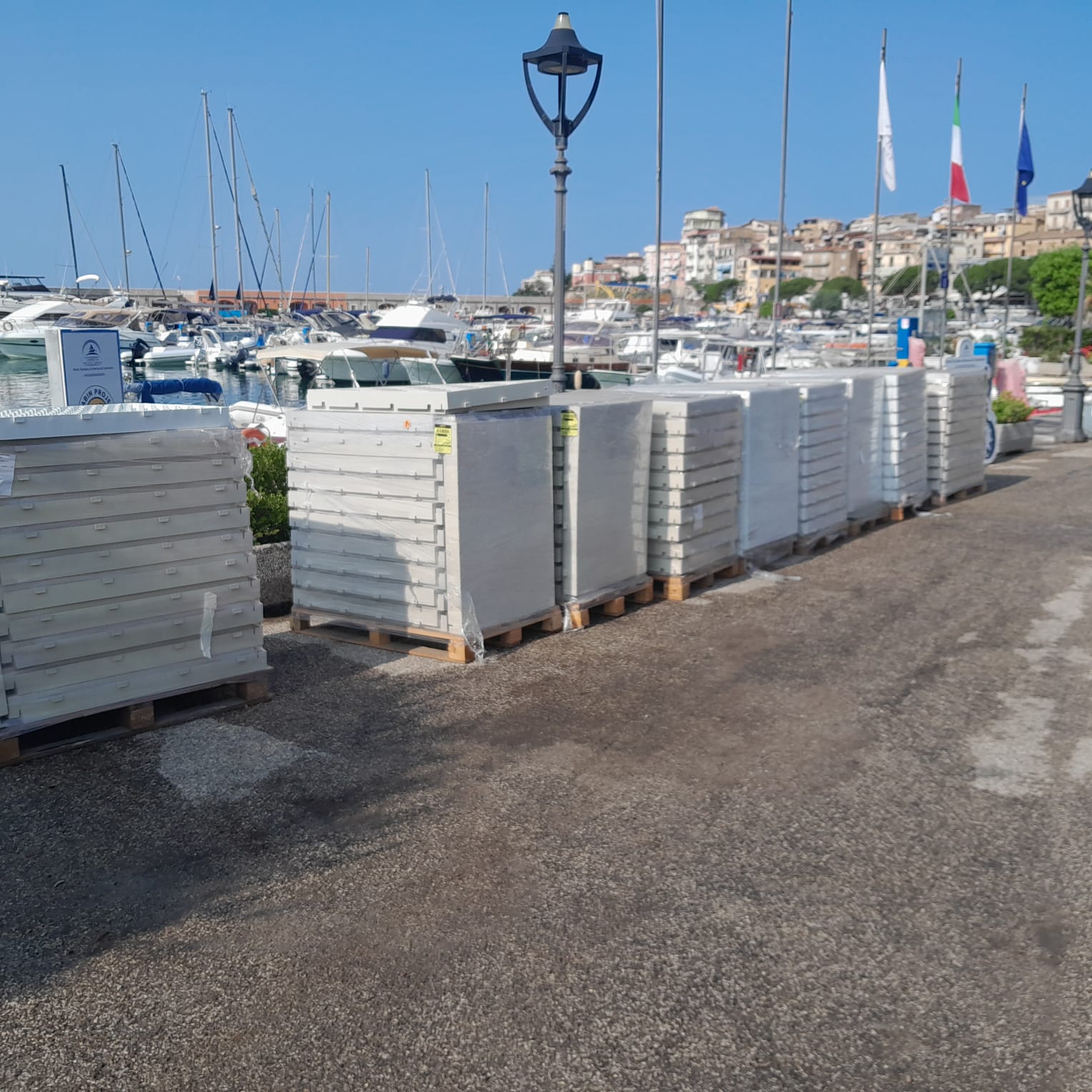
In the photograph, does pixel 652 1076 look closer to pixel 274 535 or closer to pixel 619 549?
pixel 619 549

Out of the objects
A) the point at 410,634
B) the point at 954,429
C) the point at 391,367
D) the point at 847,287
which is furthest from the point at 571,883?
the point at 847,287

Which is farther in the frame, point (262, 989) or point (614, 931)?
point (614, 931)

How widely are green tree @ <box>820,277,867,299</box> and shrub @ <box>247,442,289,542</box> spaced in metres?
142

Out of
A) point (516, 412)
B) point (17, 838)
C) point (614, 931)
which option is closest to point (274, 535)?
point (516, 412)

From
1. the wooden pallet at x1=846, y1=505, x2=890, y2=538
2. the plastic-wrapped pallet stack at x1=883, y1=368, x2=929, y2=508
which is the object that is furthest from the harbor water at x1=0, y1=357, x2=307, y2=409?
the wooden pallet at x1=846, y1=505, x2=890, y2=538

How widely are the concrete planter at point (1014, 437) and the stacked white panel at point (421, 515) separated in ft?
48.2

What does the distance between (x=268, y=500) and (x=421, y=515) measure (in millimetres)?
2466

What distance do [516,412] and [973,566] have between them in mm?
5448

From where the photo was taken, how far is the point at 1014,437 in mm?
20516

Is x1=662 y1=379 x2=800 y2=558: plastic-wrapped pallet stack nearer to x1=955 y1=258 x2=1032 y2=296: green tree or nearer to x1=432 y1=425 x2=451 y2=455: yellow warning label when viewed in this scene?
x1=432 y1=425 x2=451 y2=455: yellow warning label

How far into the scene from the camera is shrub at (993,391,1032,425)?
67.6 ft

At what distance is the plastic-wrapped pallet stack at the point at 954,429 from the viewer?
14.4 meters

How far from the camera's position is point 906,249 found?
197 m

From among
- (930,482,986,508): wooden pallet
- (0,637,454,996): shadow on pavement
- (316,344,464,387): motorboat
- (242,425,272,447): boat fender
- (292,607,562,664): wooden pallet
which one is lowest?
(930,482,986,508): wooden pallet
